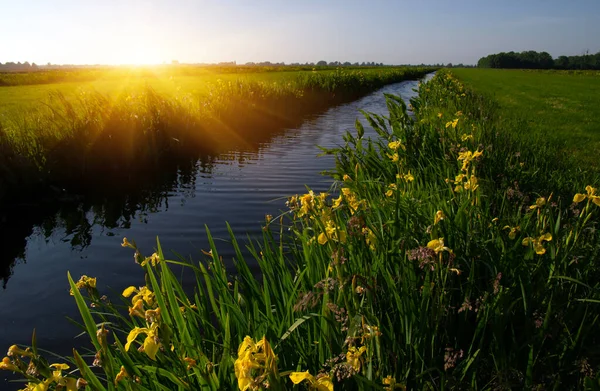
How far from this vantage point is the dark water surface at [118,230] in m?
4.77

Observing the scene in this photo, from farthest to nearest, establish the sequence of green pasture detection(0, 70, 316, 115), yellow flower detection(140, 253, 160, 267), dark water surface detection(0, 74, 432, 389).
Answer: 1. green pasture detection(0, 70, 316, 115)
2. dark water surface detection(0, 74, 432, 389)
3. yellow flower detection(140, 253, 160, 267)

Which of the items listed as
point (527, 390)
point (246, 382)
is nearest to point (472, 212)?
point (527, 390)

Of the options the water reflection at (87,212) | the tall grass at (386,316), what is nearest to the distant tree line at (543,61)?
the water reflection at (87,212)

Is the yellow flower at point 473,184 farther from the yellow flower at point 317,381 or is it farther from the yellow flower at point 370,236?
the yellow flower at point 317,381

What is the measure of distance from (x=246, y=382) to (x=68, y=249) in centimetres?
618

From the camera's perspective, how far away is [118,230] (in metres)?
7.06

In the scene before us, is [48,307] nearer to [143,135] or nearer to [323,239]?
[323,239]

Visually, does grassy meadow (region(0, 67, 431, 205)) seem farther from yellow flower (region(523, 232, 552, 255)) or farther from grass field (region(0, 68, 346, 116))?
yellow flower (region(523, 232, 552, 255))

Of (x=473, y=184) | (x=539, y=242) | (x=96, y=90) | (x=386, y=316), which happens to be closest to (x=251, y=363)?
(x=386, y=316)

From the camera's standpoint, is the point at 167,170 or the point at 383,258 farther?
the point at 167,170

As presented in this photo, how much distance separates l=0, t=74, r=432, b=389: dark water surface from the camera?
4.77 m

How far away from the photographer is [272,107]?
19469mm

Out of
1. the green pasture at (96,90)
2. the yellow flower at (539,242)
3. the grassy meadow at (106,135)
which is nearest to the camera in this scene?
the yellow flower at (539,242)

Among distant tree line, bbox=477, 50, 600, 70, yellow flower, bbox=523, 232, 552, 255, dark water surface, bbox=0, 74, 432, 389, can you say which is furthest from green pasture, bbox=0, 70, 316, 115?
distant tree line, bbox=477, 50, 600, 70
